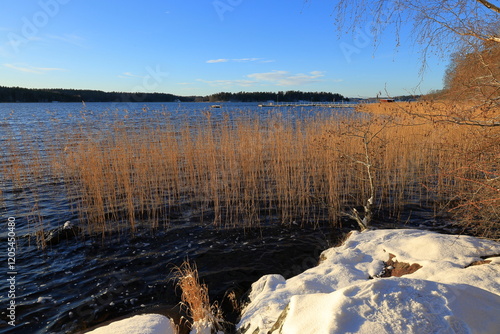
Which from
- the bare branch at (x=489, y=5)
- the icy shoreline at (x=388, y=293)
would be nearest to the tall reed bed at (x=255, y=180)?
the icy shoreline at (x=388, y=293)

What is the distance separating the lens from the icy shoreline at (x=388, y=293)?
161 centimetres

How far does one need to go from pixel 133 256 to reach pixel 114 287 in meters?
0.81

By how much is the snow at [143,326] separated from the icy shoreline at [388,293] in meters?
0.01

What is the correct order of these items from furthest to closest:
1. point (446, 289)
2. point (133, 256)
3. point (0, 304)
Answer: point (133, 256) < point (0, 304) < point (446, 289)

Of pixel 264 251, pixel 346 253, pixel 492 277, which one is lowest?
pixel 264 251

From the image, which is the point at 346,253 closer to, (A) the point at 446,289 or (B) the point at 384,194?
(A) the point at 446,289

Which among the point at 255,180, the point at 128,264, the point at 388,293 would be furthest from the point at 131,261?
the point at 388,293

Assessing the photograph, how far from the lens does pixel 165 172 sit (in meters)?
8.00

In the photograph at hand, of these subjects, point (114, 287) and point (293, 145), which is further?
point (293, 145)

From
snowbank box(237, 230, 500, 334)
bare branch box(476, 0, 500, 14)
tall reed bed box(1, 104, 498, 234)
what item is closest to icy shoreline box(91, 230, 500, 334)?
snowbank box(237, 230, 500, 334)

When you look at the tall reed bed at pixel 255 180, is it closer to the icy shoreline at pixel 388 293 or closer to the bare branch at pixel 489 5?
the icy shoreline at pixel 388 293

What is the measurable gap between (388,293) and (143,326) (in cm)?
220

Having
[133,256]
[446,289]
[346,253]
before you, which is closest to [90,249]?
[133,256]

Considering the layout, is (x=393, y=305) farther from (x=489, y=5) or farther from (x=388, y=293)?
(x=489, y=5)
